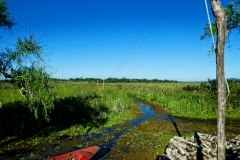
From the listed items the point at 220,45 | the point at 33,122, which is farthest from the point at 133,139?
the point at 220,45

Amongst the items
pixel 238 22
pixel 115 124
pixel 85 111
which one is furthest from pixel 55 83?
pixel 238 22

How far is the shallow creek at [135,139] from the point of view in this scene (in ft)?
31.5

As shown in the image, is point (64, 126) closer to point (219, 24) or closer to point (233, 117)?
point (219, 24)

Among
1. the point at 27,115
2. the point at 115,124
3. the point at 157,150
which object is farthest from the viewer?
the point at 115,124

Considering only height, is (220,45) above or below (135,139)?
above

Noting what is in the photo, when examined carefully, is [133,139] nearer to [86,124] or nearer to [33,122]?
[86,124]

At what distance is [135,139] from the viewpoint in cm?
1168

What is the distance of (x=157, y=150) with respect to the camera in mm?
9664

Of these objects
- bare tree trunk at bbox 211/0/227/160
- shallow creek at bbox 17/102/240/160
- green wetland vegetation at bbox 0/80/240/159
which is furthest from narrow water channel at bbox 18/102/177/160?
bare tree trunk at bbox 211/0/227/160

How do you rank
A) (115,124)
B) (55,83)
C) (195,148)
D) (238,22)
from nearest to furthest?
(195,148)
(55,83)
(115,124)
(238,22)

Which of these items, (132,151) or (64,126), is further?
(64,126)

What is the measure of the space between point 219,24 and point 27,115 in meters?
14.2

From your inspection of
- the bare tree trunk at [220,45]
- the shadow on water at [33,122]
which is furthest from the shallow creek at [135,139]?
the bare tree trunk at [220,45]

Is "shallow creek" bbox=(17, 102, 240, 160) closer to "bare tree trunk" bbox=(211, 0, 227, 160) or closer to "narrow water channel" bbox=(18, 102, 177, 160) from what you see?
"narrow water channel" bbox=(18, 102, 177, 160)
